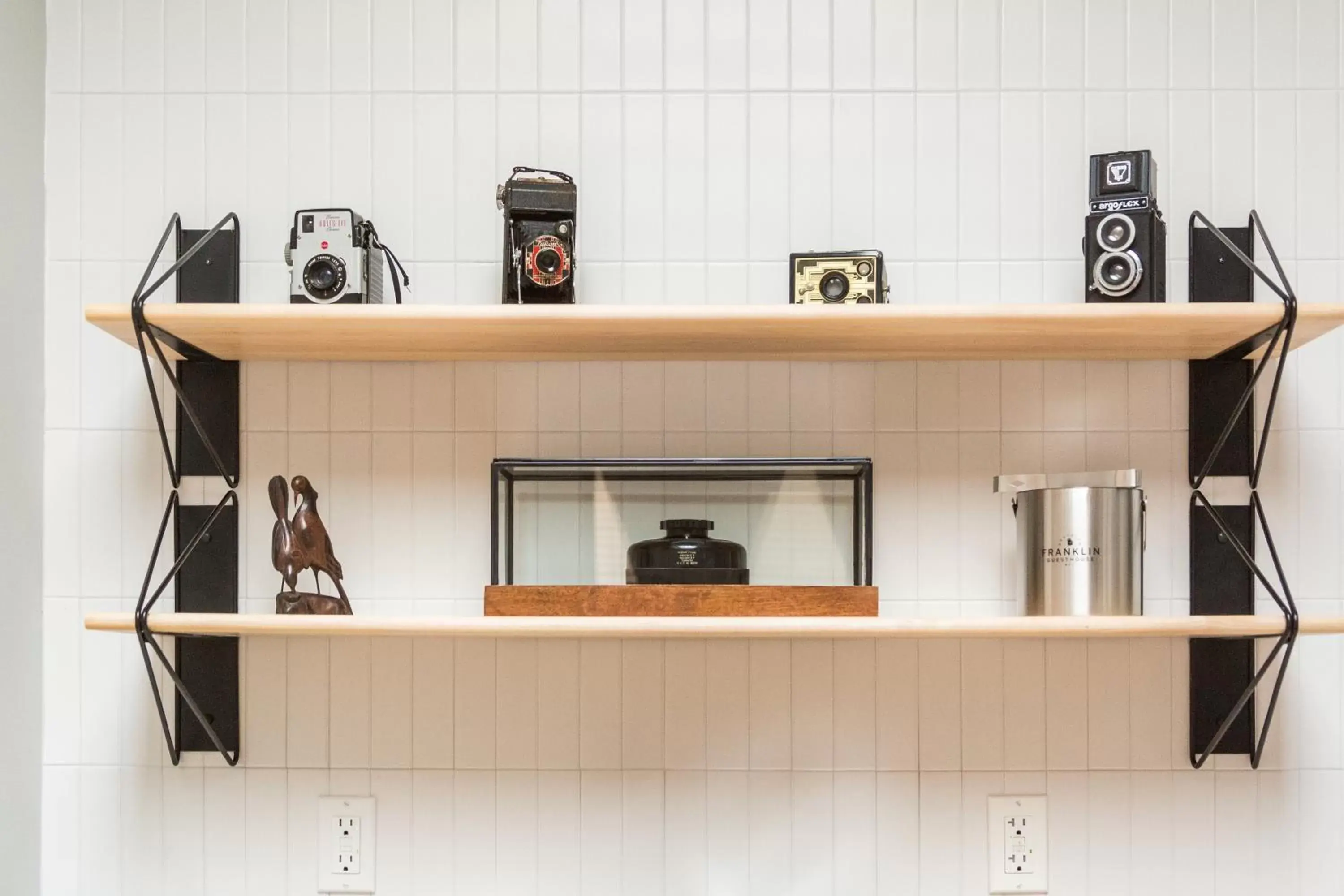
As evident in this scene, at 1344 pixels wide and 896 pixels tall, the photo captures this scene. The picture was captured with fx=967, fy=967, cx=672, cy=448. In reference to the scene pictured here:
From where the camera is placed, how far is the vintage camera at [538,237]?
3.99 feet

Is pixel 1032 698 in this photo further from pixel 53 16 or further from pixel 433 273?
pixel 53 16

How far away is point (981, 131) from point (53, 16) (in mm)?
1326

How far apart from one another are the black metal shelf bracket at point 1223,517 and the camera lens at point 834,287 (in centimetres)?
49

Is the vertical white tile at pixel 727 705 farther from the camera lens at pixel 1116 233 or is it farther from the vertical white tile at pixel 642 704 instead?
the camera lens at pixel 1116 233

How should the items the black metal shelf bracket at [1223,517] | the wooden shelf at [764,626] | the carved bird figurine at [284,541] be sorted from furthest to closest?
the black metal shelf bracket at [1223,517] < the carved bird figurine at [284,541] < the wooden shelf at [764,626]

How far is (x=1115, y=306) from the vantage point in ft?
3.67

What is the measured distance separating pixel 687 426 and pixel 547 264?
30 cm

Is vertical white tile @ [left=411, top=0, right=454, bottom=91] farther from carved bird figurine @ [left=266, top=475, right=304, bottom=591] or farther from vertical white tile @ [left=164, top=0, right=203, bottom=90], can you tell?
carved bird figurine @ [left=266, top=475, right=304, bottom=591]

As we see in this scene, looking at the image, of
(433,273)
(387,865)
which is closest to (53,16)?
(433,273)

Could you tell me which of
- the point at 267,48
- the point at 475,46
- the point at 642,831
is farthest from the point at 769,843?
the point at 267,48

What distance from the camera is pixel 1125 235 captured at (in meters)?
1.22

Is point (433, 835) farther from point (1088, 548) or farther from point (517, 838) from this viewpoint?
point (1088, 548)

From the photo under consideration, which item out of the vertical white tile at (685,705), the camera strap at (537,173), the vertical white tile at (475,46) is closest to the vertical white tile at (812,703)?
the vertical white tile at (685,705)

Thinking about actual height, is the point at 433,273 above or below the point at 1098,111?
below
